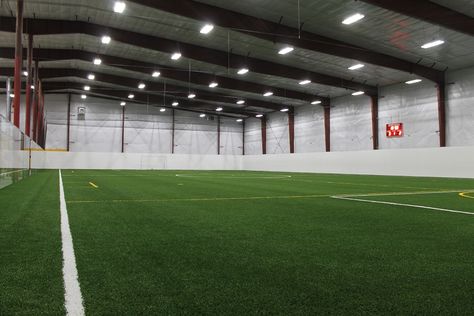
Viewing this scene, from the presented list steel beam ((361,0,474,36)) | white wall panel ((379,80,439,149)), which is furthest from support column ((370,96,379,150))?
steel beam ((361,0,474,36))

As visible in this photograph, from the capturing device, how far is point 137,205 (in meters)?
8.09

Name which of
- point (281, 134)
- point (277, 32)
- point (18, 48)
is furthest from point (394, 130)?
point (18, 48)

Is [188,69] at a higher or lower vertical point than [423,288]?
higher

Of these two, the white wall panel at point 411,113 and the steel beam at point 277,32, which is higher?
the steel beam at point 277,32

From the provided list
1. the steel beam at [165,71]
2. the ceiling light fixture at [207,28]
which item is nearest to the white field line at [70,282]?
the ceiling light fixture at [207,28]

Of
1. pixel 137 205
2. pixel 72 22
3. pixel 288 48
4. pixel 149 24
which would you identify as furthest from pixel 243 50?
pixel 137 205

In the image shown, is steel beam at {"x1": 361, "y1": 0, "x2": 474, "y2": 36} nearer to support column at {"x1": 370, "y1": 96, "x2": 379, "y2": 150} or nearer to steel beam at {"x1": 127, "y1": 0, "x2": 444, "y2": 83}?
steel beam at {"x1": 127, "y1": 0, "x2": 444, "y2": 83}

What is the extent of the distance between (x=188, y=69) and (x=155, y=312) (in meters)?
32.3

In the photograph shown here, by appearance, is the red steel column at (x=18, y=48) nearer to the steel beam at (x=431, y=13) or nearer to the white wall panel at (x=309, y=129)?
the steel beam at (x=431, y=13)

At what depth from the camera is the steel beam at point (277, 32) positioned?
19.3 m

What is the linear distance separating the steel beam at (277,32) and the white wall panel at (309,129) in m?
14.5

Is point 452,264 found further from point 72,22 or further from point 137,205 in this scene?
point 72,22

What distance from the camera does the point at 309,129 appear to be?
43.8 meters

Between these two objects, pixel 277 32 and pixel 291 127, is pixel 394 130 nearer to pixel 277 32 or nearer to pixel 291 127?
pixel 291 127
